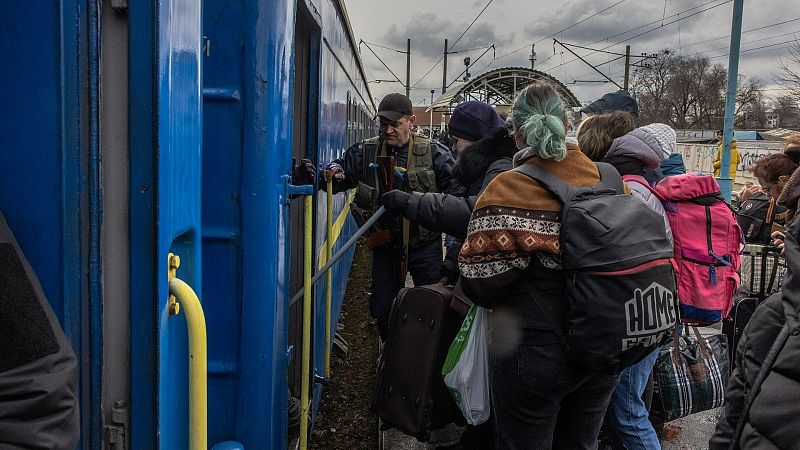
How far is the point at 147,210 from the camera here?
1271 mm

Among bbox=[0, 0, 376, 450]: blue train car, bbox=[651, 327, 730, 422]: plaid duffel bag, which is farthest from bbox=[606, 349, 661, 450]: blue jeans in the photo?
bbox=[0, 0, 376, 450]: blue train car

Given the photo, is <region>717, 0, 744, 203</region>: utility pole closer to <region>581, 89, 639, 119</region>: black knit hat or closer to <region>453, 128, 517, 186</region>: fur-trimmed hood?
<region>581, 89, 639, 119</region>: black knit hat

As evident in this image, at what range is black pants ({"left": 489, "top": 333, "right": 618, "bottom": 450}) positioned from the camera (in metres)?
2.38

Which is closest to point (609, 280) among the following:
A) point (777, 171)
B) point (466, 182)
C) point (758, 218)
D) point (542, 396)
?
point (542, 396)

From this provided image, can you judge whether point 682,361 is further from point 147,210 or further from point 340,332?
point 340,332

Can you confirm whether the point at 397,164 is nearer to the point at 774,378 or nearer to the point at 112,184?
the point at 774,378

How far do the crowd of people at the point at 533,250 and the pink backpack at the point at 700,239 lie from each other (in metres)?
0.11

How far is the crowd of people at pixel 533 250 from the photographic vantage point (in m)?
1.73

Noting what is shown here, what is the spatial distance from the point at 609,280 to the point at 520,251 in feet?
0.99

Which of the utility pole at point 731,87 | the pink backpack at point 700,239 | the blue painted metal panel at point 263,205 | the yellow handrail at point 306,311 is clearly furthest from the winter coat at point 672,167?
the utility pole at point 731,87

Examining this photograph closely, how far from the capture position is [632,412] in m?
3.15

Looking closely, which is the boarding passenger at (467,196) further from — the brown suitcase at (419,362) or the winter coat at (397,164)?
the winter coat at (397,164)

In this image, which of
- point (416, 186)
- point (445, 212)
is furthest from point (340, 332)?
point (445, 212)

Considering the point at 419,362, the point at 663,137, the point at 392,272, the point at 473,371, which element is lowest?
the point at 419,362
